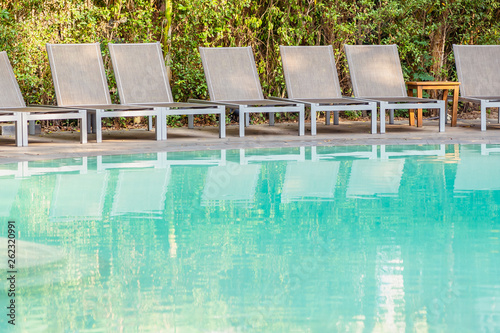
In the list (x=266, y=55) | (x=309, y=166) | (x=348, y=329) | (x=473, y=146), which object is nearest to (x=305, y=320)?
(x=348, y=329)

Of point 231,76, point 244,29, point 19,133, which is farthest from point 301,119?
point 19,133

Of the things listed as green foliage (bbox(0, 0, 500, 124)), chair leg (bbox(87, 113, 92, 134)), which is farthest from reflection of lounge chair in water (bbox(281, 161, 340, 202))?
green foliage (bbox(0, 0, 500, 124))

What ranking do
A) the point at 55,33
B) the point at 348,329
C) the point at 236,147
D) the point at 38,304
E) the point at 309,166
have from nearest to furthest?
the point at 348,329
the point at 38,304
the point at 309,166
the point at 236,147
the point at 55,33

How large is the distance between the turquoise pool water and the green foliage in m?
3.37

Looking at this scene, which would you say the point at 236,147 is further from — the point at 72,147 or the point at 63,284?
the point at 63,284

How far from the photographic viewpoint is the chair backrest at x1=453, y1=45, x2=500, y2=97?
10352 millimetres

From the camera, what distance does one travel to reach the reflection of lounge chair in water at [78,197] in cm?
498

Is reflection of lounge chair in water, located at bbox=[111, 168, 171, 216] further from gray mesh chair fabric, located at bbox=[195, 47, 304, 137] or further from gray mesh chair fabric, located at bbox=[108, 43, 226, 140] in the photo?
gray mesh chair fabric, located at bbox=[195, 47, 304, 137]

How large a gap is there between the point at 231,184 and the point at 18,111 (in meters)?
3.04

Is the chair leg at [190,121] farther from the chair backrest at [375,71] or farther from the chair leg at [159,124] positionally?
the chair backrest at [375,71]

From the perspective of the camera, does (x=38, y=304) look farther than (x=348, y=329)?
Yes

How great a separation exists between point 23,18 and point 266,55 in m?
3.29

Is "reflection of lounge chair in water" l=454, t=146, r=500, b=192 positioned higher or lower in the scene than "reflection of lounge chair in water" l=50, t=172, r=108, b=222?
lower

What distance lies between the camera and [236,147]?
27.0ft
